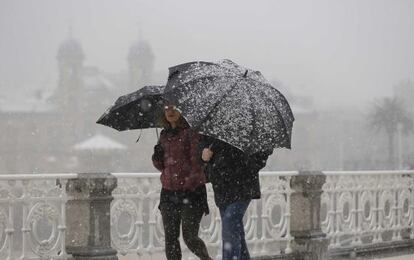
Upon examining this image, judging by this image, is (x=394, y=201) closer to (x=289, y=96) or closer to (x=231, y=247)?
(x=231, y=247)

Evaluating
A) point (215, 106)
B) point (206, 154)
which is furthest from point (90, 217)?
point (215, 106)

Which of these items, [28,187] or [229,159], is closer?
[229,159]

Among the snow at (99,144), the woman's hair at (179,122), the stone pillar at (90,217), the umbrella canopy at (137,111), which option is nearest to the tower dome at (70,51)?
the snow at (99,144)

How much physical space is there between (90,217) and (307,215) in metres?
3.07

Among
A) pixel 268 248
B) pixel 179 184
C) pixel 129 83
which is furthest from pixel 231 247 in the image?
pixel 129 83

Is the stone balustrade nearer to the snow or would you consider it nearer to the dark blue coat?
the dark blue coat

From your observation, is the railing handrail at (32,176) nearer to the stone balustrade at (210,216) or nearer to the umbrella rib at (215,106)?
the stone balustrade at (210,216)

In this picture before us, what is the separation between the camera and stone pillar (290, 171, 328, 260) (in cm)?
933

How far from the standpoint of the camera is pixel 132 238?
7945mm

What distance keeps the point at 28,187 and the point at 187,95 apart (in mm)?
2774

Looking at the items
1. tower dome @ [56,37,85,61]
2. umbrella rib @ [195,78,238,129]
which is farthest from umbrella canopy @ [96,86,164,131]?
tower dome @ [56,37,85,61]

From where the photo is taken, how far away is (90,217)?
7.41 metres

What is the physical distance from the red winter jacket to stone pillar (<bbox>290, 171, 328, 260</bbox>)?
156 inches

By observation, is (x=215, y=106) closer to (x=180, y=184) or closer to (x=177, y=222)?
(x=180, y=184)
